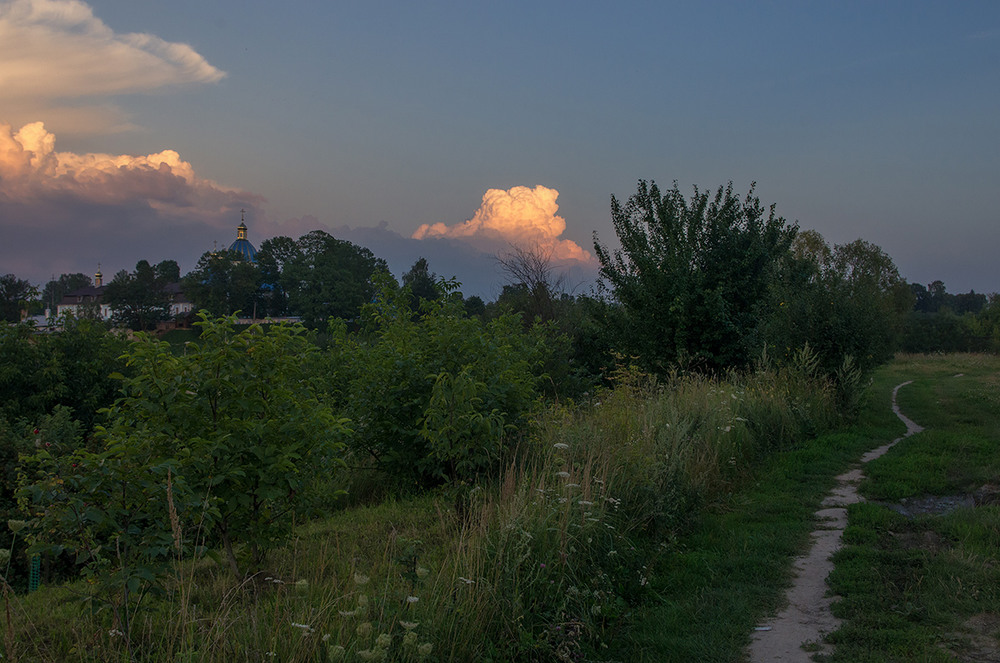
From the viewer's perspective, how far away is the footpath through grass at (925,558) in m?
4.12

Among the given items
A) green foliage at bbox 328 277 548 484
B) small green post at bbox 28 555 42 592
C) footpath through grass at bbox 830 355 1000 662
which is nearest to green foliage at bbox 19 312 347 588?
green foliage at bbox 328 277 548 484

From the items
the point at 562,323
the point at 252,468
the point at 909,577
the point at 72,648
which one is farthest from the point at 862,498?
the point at 562,323

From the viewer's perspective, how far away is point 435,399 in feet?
20.1

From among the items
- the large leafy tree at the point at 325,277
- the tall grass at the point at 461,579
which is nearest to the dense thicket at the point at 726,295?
the tall grass at the point at 461,579

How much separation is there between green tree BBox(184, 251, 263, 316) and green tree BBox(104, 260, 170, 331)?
124 inches

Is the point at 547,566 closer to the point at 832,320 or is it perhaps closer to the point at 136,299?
the point at 832,320

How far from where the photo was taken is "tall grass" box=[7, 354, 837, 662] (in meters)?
3.36

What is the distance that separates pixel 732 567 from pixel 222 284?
72.1m

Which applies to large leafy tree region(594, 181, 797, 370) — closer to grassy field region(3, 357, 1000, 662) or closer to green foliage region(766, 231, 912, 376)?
green foliage region(766, 231, 912, 376)

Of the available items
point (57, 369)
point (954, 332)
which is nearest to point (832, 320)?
point (57, 369)

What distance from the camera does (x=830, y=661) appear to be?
3.97 metres

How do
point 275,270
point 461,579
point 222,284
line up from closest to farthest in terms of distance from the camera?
1. point 461,579
2. point 222,284
3. point 275,270

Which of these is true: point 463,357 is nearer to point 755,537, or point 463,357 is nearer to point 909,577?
point 755,537

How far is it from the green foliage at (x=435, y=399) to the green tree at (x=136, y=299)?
190 feet
